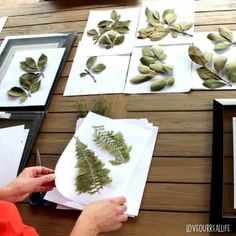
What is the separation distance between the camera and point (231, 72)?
100cm

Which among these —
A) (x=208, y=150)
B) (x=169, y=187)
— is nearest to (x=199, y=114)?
(x=208, y=150)

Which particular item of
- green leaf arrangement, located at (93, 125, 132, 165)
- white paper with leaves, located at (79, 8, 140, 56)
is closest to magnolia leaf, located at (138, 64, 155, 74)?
white paper with leaves, located at (79, 8, 140, 56)

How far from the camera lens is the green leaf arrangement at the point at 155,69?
1037 millimetres

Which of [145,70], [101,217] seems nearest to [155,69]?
[145,70]

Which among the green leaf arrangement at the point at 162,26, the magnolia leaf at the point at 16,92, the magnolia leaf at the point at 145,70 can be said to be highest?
the green leaf arrangement at the point at 162,26

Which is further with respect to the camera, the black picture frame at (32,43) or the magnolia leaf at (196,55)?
the black picture frame at (32,43)

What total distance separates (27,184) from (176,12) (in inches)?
28.3

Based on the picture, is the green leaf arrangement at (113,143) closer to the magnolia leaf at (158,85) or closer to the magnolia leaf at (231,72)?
the magnolia leaf at (158,85)

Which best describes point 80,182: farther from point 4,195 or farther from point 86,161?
point 4,195

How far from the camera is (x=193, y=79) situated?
1035 millimetres

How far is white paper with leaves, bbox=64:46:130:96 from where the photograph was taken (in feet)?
3.59

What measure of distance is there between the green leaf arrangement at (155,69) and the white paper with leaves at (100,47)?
0.08 meters

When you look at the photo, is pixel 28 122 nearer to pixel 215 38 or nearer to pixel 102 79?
pixel 102 79

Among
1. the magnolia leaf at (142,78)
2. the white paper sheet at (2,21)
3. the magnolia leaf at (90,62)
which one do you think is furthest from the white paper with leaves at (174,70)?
the white paper sheet at (2,21)
